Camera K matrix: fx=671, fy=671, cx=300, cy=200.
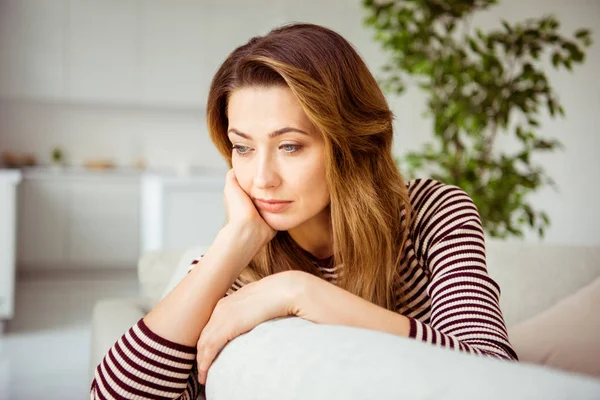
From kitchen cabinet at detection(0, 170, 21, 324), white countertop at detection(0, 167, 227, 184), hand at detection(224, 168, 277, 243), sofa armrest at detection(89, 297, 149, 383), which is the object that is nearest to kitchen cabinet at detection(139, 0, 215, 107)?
white countertop at detection(0, 167, 227, 184)

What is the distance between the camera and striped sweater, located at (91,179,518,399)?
43.0 inches

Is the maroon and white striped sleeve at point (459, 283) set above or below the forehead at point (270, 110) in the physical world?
below

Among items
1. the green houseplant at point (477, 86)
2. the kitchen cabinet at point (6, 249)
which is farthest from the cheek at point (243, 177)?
the kitchen cabinet at point (6, 249)

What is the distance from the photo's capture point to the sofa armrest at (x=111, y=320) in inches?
57.0

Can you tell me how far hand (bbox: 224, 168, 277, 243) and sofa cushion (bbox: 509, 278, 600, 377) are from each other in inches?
27.9

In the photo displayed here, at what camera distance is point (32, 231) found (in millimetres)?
6676

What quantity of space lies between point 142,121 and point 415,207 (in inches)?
253

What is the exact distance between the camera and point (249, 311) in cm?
90

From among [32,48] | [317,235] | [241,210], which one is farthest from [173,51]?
[241,210]

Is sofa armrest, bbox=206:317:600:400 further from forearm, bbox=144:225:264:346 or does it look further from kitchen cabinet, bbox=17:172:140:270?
kitchen cabinet, bbox=17:172:140:270

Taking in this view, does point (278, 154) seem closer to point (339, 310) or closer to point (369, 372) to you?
point (339, 310)

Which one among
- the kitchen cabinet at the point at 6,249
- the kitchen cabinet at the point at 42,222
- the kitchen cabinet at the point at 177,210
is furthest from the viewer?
→ the kitchen cabinet at the point at 42,222

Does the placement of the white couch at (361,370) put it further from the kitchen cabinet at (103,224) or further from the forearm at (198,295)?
the kitchen cabinet at (103,224)

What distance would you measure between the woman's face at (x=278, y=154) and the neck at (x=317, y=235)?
0.14m
